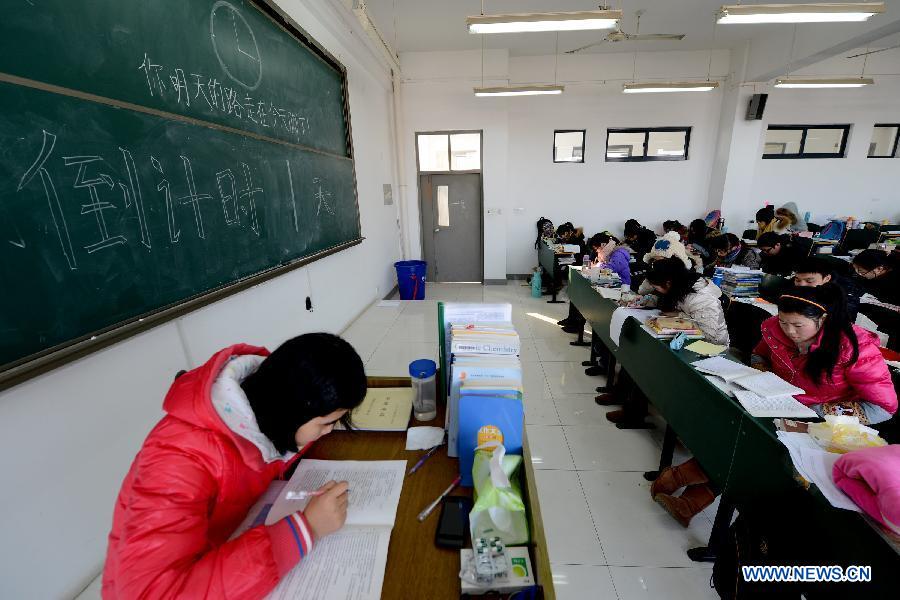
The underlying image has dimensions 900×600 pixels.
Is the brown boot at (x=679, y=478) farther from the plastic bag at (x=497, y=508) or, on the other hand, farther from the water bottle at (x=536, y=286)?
the water bottle at (x=536, y=286)

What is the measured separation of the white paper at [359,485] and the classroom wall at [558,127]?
564 cm

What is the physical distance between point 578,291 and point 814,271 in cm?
181

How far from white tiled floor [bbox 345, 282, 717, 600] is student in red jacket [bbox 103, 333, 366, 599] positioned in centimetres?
144

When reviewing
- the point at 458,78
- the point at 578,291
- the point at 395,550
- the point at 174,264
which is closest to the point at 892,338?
the point at 578,291

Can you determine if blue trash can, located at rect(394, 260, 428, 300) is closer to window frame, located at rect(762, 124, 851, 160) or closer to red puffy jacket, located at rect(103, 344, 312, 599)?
red puffy jacket, located at rect(103, 344, 312, 599)

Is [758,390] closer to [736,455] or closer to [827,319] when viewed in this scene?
[736,455]

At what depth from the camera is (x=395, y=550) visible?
0.81 m

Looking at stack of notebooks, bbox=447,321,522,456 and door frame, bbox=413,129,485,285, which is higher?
door frame, bbox=413,129,485,285

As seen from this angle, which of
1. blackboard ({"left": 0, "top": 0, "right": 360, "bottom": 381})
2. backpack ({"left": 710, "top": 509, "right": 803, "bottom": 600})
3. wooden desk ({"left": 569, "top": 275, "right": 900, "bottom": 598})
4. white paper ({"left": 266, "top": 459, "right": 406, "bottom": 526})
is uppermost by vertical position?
blackboard ({"left": 0, "top": 0, "right": 360, "bottom": 381})

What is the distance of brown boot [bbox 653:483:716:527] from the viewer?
1790 mm

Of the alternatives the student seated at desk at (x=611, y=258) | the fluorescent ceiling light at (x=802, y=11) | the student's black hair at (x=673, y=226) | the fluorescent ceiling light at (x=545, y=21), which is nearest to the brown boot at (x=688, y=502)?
the student seated at desk at (x=611, y=258)

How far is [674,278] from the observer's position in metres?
2.42

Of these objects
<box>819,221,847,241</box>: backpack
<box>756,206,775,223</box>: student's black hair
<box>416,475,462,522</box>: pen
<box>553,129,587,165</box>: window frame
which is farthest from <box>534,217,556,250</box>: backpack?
<box>416,475,462,522</box>: pen

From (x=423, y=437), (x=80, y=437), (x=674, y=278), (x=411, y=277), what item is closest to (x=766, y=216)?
(x=674, y=278)
